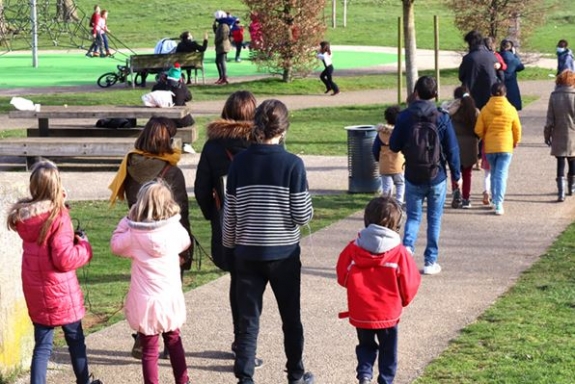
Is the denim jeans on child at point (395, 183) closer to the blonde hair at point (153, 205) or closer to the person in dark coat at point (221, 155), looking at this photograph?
the person in dark coat at point (221, 155)

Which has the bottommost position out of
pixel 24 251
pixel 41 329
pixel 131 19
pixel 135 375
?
pixel 135 375

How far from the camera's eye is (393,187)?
1330 cm

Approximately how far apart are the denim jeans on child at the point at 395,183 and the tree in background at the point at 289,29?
1560 cm

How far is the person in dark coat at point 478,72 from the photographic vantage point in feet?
49.5

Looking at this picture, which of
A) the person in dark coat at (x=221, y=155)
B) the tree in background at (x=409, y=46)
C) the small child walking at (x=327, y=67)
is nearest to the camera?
the person in dark coat at (x=221, y=155)

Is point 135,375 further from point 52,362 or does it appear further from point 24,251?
point 24,251

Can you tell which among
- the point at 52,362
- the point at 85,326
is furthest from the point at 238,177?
the point at 85,326

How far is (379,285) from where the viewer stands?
674 cm

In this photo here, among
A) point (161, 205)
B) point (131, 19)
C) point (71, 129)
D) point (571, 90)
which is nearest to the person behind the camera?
point (161, 205)

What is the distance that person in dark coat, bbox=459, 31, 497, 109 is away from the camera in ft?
49.5

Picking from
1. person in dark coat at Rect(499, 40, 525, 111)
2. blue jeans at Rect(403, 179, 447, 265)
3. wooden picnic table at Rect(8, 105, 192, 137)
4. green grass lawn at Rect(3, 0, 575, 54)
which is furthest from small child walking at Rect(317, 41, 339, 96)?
blue jeans at Rect(403, 179, 447, 265)

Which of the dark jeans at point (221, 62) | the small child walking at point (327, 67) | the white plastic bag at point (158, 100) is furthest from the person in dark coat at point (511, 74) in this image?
the dark jeans at point (221, 62)

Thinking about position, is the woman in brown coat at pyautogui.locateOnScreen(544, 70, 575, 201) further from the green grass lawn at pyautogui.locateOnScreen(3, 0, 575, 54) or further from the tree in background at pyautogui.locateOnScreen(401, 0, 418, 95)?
the green grass lawn at pyautogui.locateOnScreen(3, 0, 575, 54)

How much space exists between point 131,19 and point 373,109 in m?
29.9
